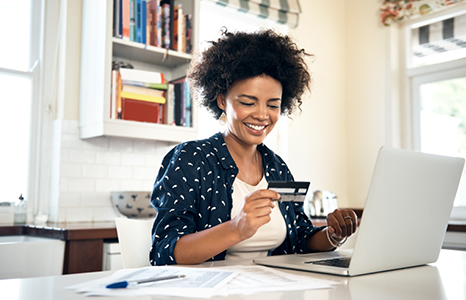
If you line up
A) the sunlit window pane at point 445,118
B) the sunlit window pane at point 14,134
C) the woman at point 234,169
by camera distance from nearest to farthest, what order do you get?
the woman at point 234,169, the sunlit window pane at point 14,134, the sunlit window pane at point 445,118

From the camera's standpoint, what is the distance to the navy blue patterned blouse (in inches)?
48.1

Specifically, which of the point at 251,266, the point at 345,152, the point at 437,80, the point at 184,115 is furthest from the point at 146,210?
the point at 437,80

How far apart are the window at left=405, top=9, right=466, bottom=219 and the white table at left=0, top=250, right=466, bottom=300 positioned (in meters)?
2.84

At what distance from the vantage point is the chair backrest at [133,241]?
1316mm

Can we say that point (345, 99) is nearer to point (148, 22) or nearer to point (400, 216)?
point (148, 22)

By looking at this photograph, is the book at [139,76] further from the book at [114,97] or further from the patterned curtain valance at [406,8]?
the patterned curtain valance at [406,8]

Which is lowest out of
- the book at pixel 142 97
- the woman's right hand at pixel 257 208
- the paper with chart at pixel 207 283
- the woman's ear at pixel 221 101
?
the paper with chart at pixel 207 283

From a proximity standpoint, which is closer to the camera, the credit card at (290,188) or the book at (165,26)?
the credit card at (290,188)

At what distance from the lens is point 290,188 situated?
1030mm

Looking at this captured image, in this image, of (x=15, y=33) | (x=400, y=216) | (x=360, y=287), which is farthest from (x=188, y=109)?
(x=360, y=287)

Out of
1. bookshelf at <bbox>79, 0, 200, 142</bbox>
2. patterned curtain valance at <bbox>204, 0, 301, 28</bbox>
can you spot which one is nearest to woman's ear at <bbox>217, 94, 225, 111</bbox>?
bookshelf at <bbox>79, 0, 200, 142</bbox>

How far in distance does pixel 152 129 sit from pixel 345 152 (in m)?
2.23

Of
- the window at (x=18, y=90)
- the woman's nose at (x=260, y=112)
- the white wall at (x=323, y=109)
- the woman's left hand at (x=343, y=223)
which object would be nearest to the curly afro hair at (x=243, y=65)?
the woman's nose at (x=260, y=112)

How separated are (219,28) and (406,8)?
165cm
